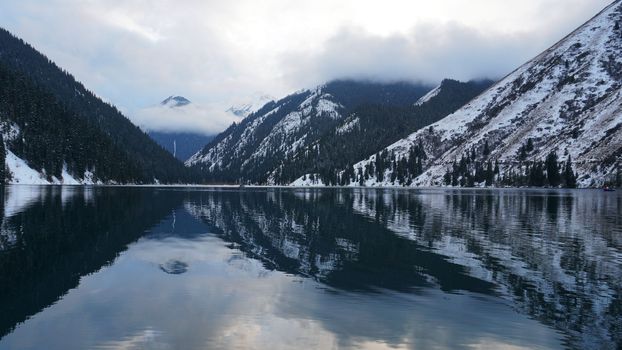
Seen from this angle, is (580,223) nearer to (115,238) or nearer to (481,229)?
(481,229)

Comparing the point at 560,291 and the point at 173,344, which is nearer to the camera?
the point at 173,344

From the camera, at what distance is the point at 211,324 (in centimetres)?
2262

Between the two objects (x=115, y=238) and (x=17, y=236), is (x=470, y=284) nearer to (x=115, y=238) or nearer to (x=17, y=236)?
(x=115, y=238)

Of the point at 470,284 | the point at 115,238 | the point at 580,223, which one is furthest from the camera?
the point at 580,223

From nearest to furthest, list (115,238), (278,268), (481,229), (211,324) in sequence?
(211,324)
(278,268)
(115,238)
(481,229)

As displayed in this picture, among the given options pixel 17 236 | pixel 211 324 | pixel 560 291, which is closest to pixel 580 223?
pixel 560 291

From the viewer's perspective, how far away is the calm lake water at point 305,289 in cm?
2102

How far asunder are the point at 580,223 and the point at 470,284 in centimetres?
4576

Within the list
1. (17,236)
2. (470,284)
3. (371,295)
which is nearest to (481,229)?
(470,284)

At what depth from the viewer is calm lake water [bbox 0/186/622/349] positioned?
68.9 feet

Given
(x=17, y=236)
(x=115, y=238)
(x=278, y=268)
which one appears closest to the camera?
(x=278, y=268)

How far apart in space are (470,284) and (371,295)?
720 centimetres

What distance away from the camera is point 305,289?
29.6 m

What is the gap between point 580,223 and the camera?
67938 mm
